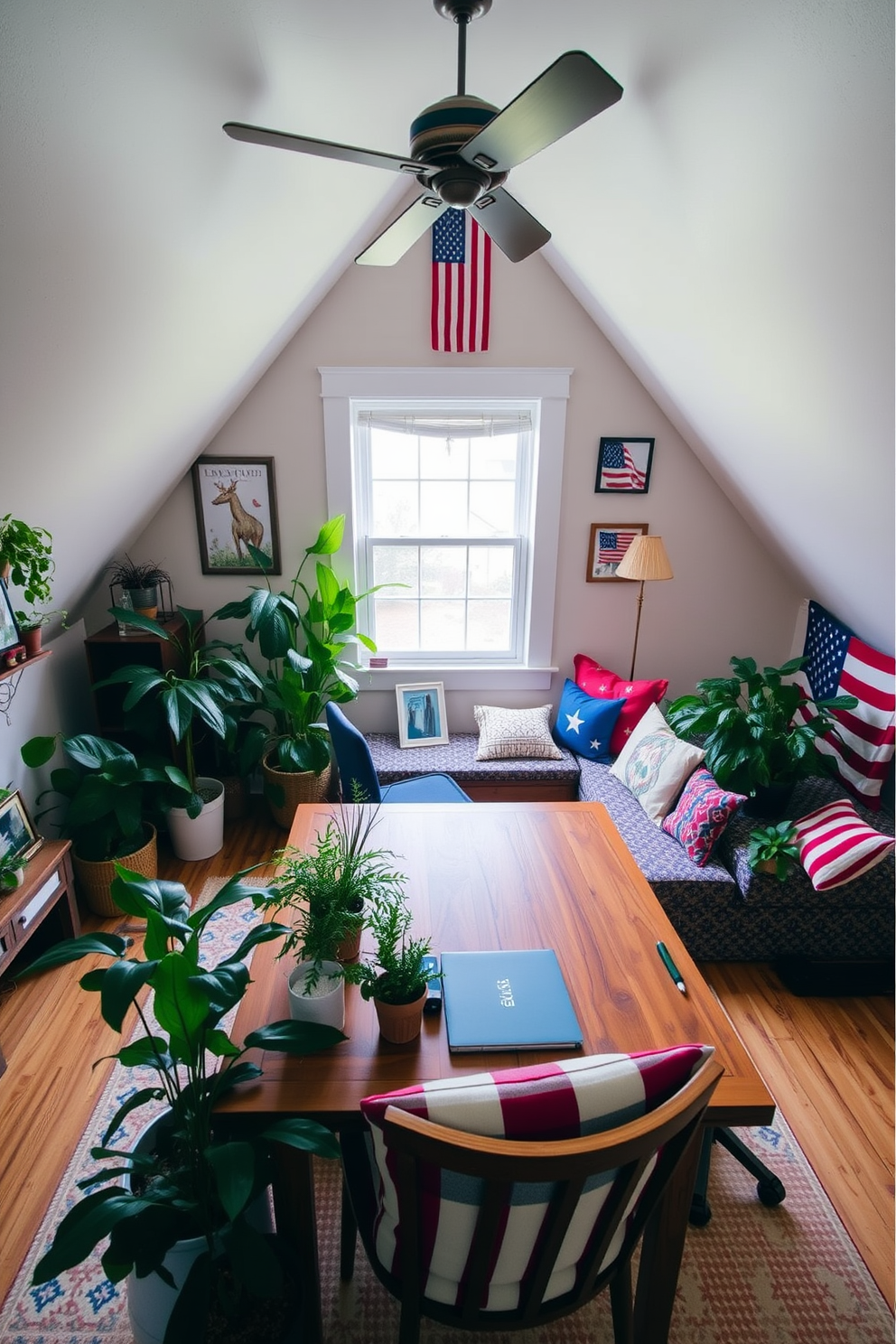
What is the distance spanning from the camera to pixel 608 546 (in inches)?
143

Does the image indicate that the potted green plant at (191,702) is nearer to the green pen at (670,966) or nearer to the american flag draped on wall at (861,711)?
the green pen at (670,966)

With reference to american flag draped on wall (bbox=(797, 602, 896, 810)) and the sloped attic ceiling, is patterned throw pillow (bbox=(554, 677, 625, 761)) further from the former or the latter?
the sloped attic ceiling

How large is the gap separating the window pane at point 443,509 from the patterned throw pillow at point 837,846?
7.12ft

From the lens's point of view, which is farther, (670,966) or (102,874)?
(102,874)

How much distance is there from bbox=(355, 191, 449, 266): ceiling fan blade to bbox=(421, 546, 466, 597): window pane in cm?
183

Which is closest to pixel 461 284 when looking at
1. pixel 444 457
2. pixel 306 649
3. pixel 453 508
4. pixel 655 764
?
pixel 444 457

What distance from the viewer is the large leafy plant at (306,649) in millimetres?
3238

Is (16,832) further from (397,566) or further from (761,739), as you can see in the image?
(761,739)

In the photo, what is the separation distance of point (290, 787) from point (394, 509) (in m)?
1.54

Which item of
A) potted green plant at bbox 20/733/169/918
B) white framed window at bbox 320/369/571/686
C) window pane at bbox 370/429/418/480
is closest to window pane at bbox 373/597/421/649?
white framed window at bbox 320/369/571/686

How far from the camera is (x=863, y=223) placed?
1.45 metres

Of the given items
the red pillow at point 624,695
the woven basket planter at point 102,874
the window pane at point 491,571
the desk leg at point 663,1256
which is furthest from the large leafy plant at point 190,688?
the desk leg at point 663,1256

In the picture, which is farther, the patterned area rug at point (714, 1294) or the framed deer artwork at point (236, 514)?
the framed deer artwork at point (236, 514)

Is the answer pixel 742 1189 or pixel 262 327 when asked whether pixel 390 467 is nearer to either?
pixel 262 327
